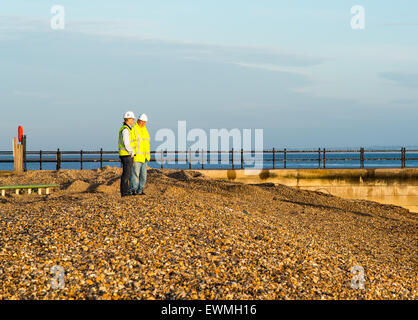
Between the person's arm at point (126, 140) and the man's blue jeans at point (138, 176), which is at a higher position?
the person's arm at point (126, 140)

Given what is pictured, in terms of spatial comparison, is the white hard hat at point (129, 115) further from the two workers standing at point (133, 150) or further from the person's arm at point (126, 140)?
the person's arm at point (126, 140)

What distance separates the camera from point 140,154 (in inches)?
457

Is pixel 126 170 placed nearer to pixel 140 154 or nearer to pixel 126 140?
pixel 140 154

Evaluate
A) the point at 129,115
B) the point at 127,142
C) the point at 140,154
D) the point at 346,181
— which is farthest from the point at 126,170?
the point at 346,181

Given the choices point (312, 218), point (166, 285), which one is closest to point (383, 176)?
point (312, 218)

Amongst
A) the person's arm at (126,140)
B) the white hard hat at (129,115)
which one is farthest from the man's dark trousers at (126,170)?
the white hard hat at (129,115)

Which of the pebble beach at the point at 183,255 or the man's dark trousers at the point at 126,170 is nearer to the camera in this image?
the pebble beach at the point at 183,255

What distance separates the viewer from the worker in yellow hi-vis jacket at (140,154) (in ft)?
37.8

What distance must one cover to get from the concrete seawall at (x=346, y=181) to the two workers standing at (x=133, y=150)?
34.1 feet

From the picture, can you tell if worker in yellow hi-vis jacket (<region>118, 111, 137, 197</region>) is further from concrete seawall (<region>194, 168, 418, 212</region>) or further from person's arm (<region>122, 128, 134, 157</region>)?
concrete seawall (<region>194, 168, 418, 212</region>)

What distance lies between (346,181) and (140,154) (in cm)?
1276

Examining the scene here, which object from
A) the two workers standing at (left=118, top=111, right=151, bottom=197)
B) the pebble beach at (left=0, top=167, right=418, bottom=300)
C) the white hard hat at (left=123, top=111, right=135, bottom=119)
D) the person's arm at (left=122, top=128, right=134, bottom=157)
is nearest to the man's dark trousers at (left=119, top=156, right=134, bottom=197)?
the two workers standing at (left=118, top=111, right=151, bottom=197)
